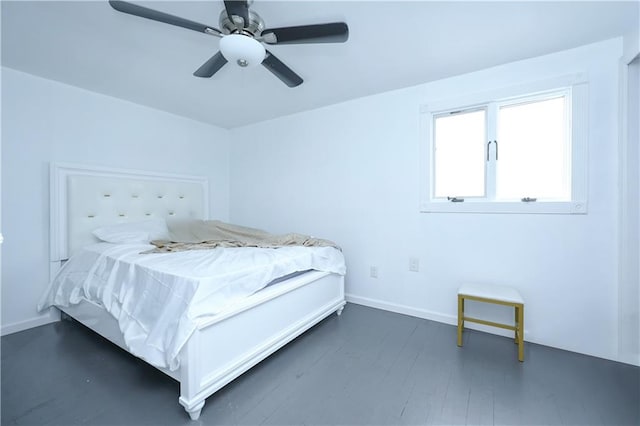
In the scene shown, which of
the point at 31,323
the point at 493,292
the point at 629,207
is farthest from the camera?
the point at 31,323

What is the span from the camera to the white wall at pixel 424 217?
69.8 inches

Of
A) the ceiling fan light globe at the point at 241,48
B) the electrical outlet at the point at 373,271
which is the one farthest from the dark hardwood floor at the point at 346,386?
the ceiling fan light globe at the point at 241,48

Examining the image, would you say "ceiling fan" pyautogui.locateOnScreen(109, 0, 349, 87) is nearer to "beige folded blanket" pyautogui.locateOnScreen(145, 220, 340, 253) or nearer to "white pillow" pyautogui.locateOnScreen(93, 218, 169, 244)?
"beige folded blanket" pyautogui.locateOnScreen(145, 220, 340, 253)

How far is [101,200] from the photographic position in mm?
2475

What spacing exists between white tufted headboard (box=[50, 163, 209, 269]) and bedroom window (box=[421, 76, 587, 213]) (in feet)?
9.20

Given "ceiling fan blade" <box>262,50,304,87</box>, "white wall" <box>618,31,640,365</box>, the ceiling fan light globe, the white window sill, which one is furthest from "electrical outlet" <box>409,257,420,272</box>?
the ceiling fan light globe

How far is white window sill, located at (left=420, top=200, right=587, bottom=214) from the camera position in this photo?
1.83m

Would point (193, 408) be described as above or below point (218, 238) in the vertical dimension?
below

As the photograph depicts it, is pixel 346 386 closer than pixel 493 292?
Yes

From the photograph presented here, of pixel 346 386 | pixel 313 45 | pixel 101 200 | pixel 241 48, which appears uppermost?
pixel 313 45

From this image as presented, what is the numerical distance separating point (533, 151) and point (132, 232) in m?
3.50

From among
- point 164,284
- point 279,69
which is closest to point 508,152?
point 279,69

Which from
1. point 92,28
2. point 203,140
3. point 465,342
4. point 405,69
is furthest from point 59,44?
point 465,342

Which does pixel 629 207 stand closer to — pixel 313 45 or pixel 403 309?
pixel 403 309
